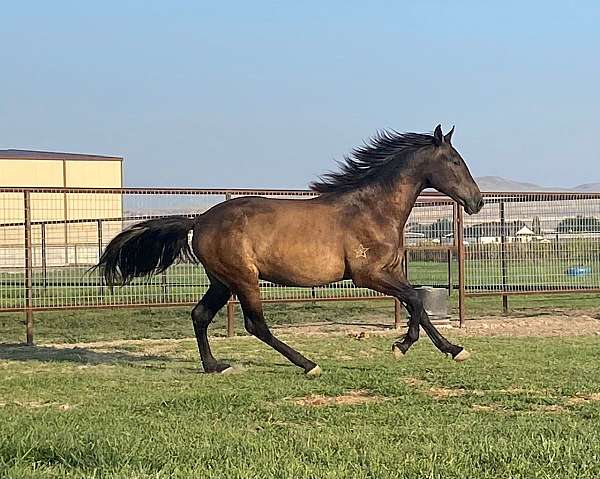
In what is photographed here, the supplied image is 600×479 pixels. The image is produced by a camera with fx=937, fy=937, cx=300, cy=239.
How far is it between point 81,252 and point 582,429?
1124 cm

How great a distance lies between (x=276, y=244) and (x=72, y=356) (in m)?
2.84

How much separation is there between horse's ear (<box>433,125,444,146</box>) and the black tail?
99.4 inches

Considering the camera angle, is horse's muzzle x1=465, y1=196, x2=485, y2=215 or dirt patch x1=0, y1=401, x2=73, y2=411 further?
horse's muzzle x1=465, y1=196, x2=485, y2=215

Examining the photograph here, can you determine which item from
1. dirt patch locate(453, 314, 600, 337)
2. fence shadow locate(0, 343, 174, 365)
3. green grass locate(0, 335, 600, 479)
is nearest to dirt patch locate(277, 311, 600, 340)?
dirt patch locate(453, 314, 600, 337)

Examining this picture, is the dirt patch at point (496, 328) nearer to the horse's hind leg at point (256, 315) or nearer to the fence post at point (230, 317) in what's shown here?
the fence post at point (230, 317)

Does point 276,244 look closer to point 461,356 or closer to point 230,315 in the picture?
point 461,356

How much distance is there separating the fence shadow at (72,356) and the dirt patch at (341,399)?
3057mm

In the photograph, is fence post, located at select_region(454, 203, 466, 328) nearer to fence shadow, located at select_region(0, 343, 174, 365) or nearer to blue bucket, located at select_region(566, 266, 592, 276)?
blue bucket, located at select_region(566, 266, 592, 276)

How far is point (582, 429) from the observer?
5395mm

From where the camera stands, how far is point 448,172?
9.09 meters

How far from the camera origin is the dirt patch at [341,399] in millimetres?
6734

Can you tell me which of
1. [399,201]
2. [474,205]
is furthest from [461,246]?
[399,201]

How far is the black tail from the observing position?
9.41m

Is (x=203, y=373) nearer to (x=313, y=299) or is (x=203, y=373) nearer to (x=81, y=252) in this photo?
(x=313, y=299)
